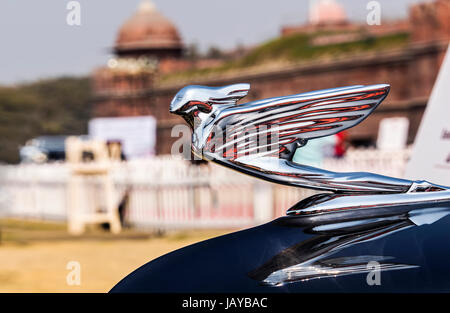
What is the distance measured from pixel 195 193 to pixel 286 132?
1132 cm

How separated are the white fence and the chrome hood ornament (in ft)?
34.7

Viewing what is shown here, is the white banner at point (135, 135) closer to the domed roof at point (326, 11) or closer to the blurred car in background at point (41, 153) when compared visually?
the blurred car in background at point (41, 153)

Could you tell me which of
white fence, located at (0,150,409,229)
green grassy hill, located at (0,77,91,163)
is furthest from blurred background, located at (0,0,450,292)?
green grassy hill, located at (0,77,91,163)

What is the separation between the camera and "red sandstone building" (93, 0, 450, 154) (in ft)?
103

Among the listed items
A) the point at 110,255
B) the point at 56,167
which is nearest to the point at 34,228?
the point at 56,167

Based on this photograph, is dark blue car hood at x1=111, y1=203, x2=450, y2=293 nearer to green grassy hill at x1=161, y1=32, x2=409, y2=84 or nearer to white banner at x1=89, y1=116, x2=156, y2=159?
white banner at x1=89, y1=116, x2=156, y2=159

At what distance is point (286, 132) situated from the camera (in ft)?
6.79

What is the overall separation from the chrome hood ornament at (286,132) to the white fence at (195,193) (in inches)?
416

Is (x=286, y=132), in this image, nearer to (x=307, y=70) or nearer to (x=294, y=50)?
(x=307, y=70)

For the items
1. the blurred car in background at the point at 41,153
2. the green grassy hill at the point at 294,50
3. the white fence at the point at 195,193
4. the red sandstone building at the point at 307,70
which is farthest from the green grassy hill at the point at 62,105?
the white fence at the point at 195,193

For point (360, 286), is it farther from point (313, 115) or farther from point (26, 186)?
point (26, 186)

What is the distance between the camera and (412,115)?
32000 mm

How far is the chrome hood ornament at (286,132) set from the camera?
2.03m

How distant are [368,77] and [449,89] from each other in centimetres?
3124
